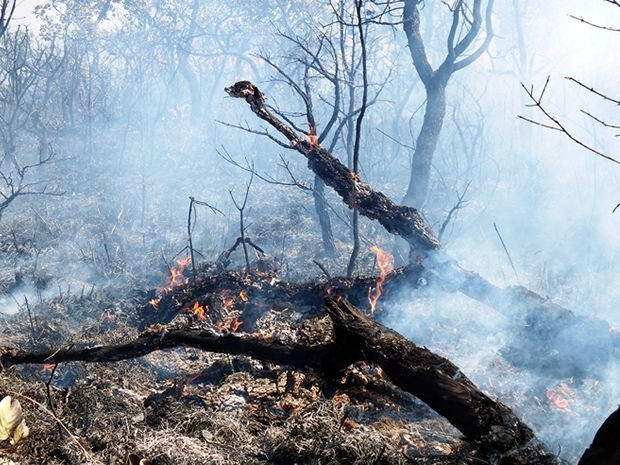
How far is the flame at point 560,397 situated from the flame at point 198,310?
12.9 feet

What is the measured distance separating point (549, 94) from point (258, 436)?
24495mm

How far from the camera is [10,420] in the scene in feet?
7.98

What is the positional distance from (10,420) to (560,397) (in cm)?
486

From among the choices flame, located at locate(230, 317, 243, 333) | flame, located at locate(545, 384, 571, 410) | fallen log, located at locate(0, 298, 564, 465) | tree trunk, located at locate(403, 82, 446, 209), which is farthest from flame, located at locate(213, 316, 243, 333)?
tree trunk, located at locate(403, 82, 446, 209)

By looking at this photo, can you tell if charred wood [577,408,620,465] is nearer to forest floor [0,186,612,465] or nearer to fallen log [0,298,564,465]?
fallen log [0,298,564,465]

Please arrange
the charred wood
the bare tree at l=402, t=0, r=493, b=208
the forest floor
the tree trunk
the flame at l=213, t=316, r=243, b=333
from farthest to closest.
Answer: the tree trunk, the bare tree at l=402, t=0, r=493, b=208, the flame at l=213, t=316, r=243, b=333, the forest floor, the charred wood

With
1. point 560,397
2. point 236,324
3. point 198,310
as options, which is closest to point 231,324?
point 236,324

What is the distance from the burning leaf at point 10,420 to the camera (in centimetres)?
242

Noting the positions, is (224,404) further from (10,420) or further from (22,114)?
(22,114)

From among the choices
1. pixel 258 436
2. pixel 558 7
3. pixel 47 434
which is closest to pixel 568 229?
pixel 258 436

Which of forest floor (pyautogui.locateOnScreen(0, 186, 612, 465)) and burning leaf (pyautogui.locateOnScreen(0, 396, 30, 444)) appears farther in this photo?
forest floor (pyautogui.locateOnScreen(0, 186, 612, 465))

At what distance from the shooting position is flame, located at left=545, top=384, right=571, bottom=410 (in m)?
4.94

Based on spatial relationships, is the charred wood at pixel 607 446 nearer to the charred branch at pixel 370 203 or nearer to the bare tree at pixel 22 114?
the charred branch at pixel 370 203

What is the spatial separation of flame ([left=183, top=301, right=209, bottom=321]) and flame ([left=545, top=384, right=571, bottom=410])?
12.9ft
